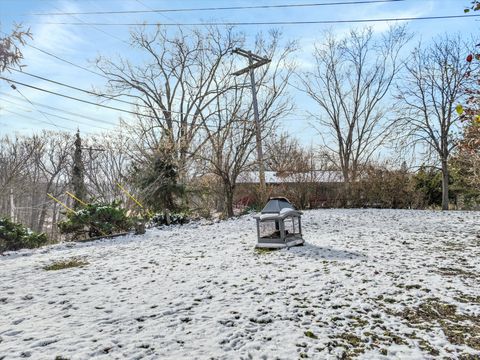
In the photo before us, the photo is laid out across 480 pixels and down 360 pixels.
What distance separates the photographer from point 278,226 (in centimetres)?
662

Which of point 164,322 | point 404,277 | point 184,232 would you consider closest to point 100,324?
point 164,322

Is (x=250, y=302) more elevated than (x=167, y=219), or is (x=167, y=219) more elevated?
(x=167, y=219)

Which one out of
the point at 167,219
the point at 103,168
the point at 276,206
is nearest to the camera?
the point at 276,206

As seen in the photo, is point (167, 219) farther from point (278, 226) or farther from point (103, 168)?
point (103, 168)

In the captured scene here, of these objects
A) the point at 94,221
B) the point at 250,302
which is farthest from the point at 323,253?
the point at 94,221

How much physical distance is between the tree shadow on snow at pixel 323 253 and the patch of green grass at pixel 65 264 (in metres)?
3.93

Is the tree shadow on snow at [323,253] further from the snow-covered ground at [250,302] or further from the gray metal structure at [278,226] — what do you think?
the gray metal structure at [278,226]

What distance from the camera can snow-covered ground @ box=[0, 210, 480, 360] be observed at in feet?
8.70

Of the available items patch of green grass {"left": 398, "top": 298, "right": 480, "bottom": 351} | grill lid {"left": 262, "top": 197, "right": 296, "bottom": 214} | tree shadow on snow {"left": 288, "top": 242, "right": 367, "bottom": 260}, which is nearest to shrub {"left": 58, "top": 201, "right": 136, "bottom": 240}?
grill lid {"left": 262, "top": 197, "right": 296, "bottom": 214}

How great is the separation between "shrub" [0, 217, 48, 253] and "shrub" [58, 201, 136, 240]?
3.32 ft

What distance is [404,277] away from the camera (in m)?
4.33

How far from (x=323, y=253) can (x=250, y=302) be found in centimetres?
260

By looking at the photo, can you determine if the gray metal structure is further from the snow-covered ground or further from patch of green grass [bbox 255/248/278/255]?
the snow-covered ground

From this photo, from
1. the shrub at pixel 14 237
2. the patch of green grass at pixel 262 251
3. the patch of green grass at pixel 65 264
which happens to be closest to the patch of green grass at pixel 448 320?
the patch of green grass at pixel 262 251
